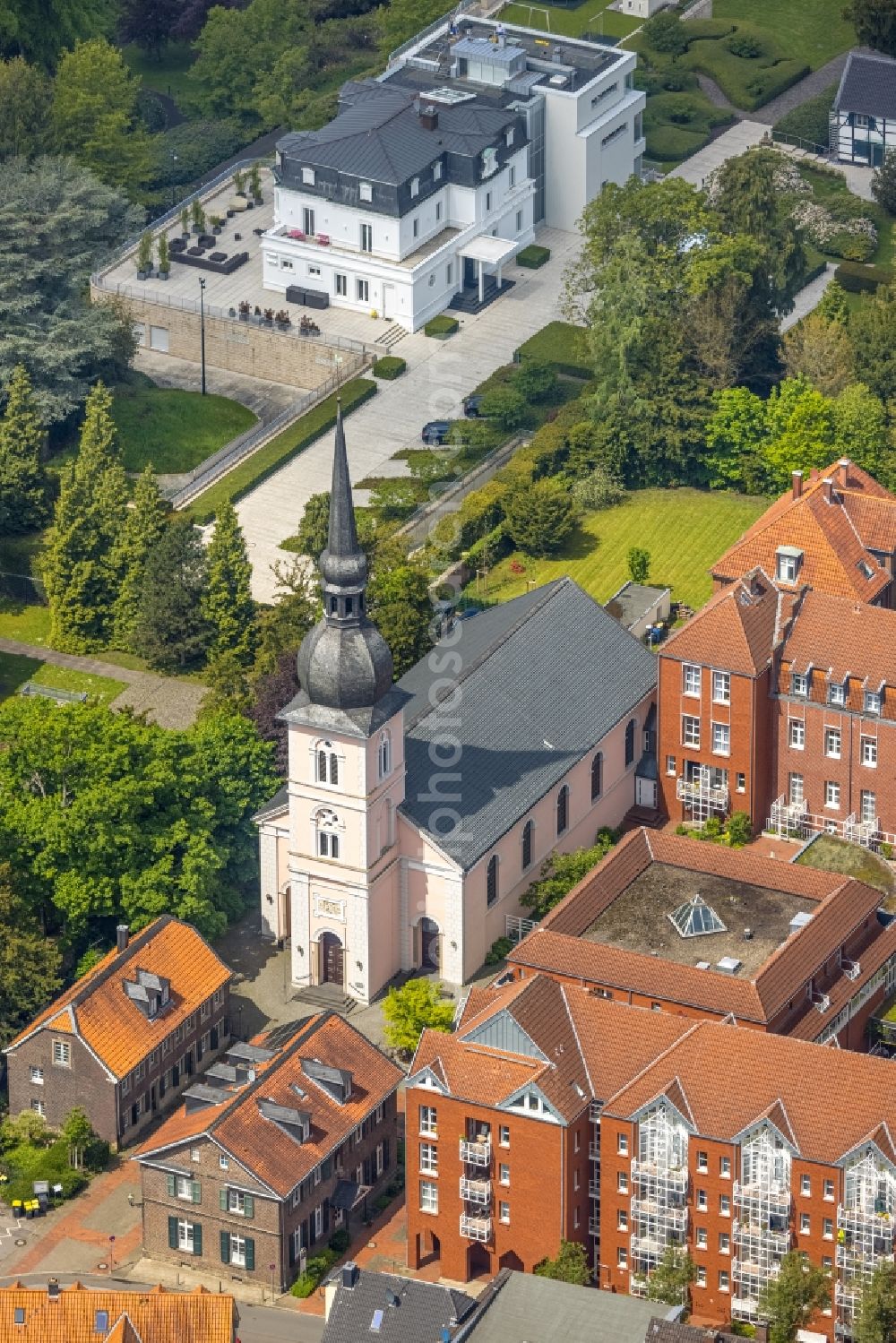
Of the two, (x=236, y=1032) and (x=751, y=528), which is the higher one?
(x=751, y=528)

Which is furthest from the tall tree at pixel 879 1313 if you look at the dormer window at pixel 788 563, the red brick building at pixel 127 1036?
the dormer window at pixel 788 563

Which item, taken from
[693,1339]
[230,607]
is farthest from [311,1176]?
[230,607]

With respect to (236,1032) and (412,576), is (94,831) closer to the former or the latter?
(236,1032)

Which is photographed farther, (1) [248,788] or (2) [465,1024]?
(1) [248,788]

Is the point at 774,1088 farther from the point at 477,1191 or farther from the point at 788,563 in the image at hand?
the point at 788,563

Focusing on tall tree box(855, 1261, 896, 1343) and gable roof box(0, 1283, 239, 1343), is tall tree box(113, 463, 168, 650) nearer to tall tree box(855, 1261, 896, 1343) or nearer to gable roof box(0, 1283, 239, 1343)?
gable roof box(0, 1283, 239, 1343)

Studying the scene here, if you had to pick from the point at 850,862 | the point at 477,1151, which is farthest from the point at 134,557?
the point at 477,1151
